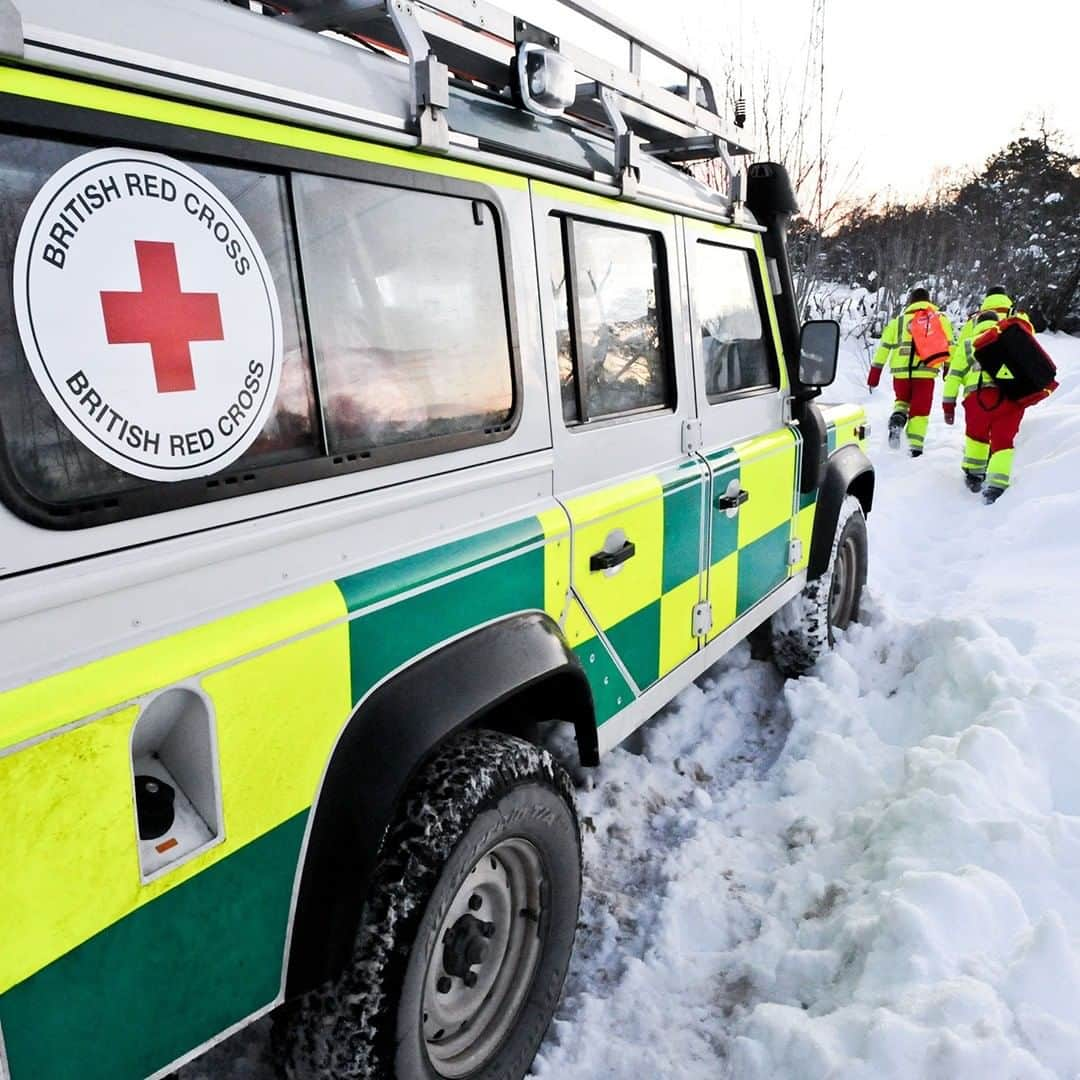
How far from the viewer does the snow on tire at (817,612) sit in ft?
12.6

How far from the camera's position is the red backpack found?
891 cm

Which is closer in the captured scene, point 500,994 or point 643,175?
point 500,994

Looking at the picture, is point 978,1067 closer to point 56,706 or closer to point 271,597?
point 271,597

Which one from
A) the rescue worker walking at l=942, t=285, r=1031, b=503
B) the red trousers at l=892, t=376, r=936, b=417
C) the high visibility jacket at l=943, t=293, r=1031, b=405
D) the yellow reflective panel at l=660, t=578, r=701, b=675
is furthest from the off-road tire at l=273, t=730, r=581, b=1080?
the red trousers at l=892, t=376, r=936, b=417

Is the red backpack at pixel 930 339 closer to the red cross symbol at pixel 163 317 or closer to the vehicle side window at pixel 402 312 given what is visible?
the vehicle side window at pixel 402 312

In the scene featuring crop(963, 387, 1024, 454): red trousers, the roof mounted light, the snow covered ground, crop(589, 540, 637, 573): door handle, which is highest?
the roof mounted light

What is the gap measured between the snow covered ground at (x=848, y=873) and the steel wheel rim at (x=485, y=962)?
0.23 meters

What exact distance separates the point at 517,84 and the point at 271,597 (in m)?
1.29

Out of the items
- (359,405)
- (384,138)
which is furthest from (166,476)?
(384,138)

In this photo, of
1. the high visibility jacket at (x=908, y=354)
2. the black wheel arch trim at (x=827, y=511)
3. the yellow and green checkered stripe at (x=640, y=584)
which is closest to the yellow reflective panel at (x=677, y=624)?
the yellow and green checkered stripe at (x=640, y=584)

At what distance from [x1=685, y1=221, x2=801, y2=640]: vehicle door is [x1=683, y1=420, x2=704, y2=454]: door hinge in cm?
4

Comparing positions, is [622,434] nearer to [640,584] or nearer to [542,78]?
[640,584]

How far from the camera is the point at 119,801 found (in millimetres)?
1189

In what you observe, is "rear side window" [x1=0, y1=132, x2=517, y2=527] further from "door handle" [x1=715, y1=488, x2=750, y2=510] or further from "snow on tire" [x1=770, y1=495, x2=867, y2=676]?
"snow on tire" [x1=770, y1=495, x2=867, y2=676]
